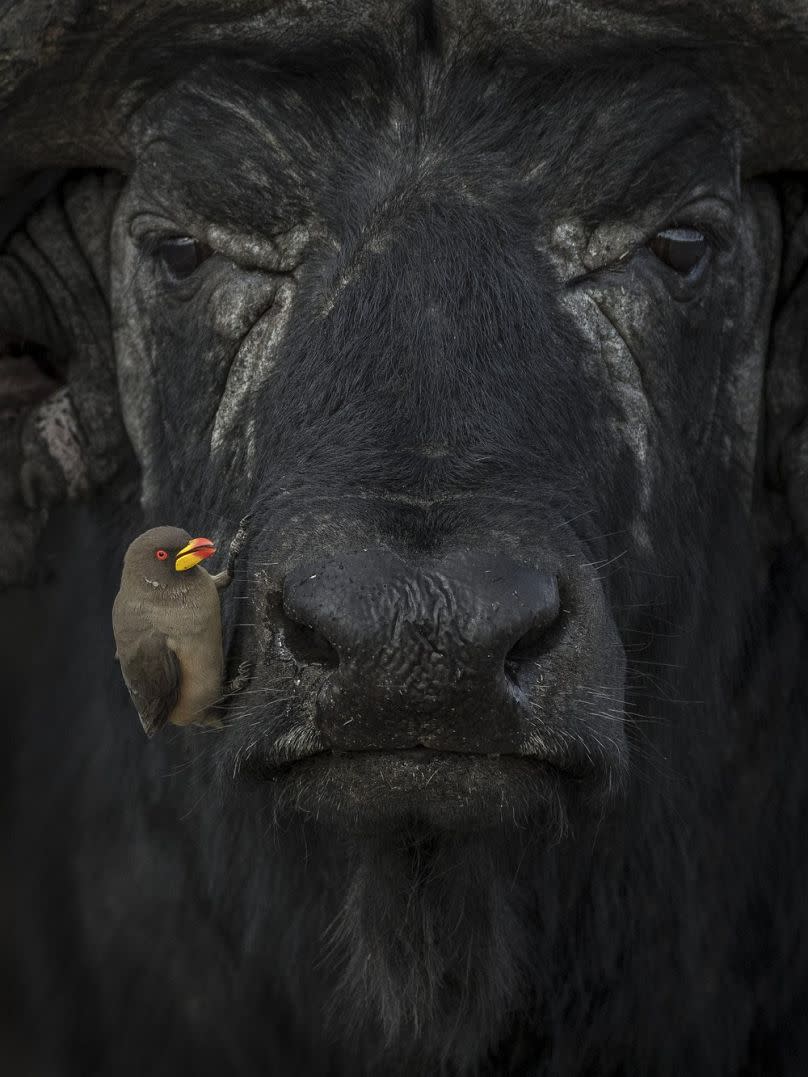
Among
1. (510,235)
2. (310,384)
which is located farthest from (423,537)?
(510,235)

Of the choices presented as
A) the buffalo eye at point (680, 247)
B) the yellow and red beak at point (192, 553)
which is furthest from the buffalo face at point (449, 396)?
the yellow and red beak at point (192, 553)

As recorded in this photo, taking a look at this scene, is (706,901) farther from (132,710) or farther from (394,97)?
(394,97)

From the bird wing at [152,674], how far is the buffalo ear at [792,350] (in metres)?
1.70

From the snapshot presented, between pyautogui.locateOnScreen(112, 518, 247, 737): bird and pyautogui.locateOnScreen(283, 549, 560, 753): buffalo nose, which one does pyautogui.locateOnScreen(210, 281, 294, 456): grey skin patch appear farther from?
pyautogui.locateOnScreen(283, 549, 560, 753): buffalo nose

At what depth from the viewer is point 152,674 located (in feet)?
10.5

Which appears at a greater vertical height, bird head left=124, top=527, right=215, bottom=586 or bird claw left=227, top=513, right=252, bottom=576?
bird claw left=227, top=513, right=252, bottom=576

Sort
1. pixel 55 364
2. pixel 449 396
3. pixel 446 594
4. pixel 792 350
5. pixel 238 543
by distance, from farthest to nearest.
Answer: pixel 55 364 < pixel 792 350 < pixel 238 543 < pixel 449 396 < pixel 446 594

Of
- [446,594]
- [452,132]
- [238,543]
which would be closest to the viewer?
[446,594]

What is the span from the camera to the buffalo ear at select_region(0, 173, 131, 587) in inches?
172

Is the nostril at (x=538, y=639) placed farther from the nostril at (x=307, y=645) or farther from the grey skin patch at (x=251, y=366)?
the grey skin patch at (x=251, y=366)

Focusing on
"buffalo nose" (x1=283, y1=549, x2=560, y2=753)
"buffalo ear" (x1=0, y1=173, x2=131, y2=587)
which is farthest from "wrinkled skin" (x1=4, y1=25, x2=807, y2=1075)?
"buffalo ear" (x1=0, y1=173, x2=131, y2=587)

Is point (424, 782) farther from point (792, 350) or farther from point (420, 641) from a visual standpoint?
point (792, 350)

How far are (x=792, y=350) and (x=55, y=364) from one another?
1896 mm

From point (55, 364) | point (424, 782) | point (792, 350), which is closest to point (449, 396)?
point (424, 782)
